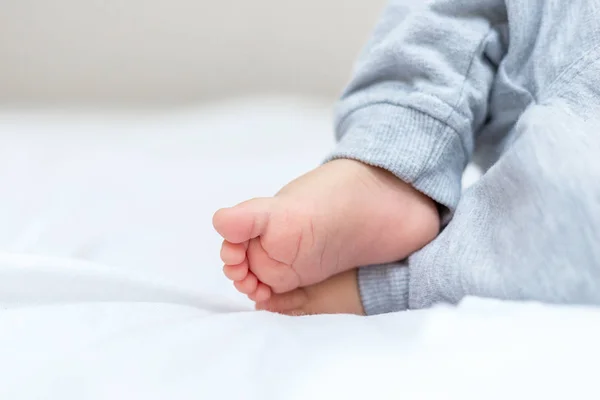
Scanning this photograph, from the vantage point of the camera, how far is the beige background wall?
956 mm

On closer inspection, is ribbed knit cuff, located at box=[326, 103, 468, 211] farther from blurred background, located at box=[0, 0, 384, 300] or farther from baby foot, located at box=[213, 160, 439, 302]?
blurred background, located at box=[0, 0, 384, 300]

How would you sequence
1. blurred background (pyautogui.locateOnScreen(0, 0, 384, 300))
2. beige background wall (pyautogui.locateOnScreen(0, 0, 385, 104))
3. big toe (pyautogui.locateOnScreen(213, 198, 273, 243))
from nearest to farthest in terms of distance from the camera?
big toe (pyautogui.locateOnScreen(213, 198, 273, 243)) < blurred background (pyautogui.locateOnScreen(0, 0, 384, 300)) < beige background wall (pyautogui.locateOnScreen(0, 0, 385, 104))

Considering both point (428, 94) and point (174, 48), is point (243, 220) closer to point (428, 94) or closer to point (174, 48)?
point (428, 94)

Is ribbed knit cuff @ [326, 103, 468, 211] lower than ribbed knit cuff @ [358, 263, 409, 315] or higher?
higher

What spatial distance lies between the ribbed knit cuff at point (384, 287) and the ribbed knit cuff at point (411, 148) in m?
0.06

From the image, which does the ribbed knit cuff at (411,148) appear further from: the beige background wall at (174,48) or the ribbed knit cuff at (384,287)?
the beige background wall at (174,48)

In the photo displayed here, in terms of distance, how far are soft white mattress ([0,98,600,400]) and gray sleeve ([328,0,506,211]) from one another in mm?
159

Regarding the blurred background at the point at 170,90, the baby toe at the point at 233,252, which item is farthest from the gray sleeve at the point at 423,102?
the blurred background at the point at 170,90

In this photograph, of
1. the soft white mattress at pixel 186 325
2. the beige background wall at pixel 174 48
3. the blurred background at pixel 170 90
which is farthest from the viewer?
the beige background wall at pixel 174 48

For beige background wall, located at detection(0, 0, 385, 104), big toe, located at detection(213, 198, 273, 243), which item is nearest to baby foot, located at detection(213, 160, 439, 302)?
big toe, located at detection(213, 198, 273, 243)

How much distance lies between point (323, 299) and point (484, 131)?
20cm

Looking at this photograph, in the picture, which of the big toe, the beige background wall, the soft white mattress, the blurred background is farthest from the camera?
the beige background wall

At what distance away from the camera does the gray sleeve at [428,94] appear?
501 millimetres

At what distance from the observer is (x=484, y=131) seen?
1.84ft
